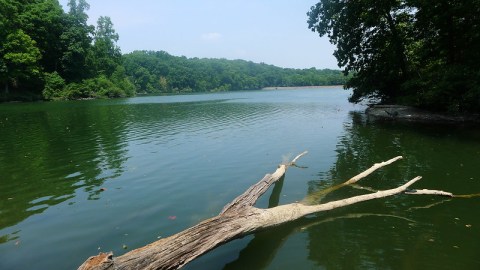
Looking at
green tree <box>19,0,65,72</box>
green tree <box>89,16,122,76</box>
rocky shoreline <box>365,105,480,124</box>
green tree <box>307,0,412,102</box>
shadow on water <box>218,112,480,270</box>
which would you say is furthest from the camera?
green tree <box>89,16,122,76</box>

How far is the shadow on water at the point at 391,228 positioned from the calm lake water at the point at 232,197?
0.03 meters

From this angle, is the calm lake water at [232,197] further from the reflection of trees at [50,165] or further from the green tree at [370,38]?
the green tree at [370,38]

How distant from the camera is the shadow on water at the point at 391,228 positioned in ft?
20.9

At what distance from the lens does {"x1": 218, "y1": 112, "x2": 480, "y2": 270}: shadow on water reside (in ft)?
20.9

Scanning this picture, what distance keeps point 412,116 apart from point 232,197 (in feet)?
76.0

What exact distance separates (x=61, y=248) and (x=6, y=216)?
2.90 metres

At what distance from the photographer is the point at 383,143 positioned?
18.0 m

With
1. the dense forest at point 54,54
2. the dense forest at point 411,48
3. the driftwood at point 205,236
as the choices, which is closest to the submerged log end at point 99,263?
the driftwood at point 205,236

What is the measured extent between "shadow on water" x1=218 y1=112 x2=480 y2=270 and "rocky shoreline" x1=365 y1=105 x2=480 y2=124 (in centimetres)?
1250

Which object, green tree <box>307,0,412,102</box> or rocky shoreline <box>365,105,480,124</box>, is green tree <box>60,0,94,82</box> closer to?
green tree <box>307,0,412,102</box>

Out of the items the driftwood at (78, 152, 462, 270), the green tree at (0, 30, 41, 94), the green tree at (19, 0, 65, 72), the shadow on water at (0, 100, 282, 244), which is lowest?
the shadow on water at (0, 100, 282, 244)

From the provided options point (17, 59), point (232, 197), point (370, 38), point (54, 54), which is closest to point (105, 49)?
point (54, 54)

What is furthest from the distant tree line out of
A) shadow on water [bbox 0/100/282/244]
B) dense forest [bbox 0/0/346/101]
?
shadow on water [bbox 0/100/282/244]

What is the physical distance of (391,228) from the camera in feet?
25.3
